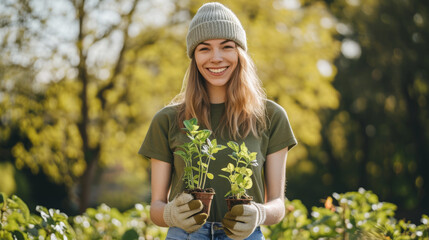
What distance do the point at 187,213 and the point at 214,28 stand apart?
88 centimetres

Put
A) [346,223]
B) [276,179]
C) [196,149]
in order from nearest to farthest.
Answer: [196,149]
[276,179]
[346,223]

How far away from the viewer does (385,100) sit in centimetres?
1213

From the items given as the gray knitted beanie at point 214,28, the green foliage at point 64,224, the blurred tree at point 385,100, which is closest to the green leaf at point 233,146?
the gray knitted beanie at point 214,28

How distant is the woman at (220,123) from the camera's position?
6.67 ft

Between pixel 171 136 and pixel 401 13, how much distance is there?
Answer: 34.6 feet

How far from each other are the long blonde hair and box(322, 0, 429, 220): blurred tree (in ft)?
30.0

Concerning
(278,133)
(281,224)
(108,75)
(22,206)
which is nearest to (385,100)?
(108,75)

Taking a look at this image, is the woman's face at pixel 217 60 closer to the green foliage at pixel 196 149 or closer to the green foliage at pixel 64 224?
the green foliage at pixel 196 149

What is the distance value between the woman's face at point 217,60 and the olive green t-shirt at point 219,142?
0.47 feet

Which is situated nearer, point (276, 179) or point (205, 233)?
point (205, 233)

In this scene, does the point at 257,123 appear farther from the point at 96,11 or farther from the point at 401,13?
the point at 401,13

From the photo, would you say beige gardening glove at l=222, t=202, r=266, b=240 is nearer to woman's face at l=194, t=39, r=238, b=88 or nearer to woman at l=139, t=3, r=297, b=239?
woman at l=139, t=3, r=297, b=239

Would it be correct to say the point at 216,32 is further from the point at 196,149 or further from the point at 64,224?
the point at 64,224

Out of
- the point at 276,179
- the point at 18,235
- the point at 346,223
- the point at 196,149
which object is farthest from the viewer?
the point at 346,223
